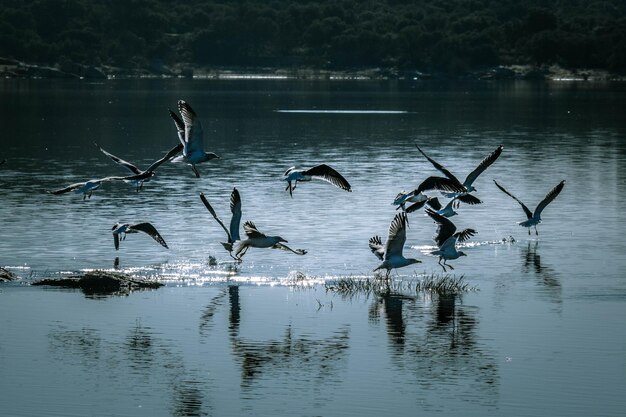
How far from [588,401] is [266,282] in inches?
408

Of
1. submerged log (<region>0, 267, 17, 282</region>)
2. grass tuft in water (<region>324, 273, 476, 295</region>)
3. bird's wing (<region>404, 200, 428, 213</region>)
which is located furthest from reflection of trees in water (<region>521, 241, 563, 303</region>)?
submerged log (<region>0, 267, 17, 282</region>)

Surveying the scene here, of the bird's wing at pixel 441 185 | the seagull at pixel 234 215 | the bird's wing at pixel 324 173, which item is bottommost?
the seagull at pixel 234 215

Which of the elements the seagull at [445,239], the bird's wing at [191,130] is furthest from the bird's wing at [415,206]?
the bird's wing at [191,130]

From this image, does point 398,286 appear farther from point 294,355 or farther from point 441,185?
point 294,355

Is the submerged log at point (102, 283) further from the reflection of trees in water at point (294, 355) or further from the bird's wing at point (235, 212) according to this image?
the reflection of trees in water at point (294, 355)

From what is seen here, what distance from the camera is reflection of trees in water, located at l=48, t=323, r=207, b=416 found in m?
23.6

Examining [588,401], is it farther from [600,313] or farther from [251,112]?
[251,112]

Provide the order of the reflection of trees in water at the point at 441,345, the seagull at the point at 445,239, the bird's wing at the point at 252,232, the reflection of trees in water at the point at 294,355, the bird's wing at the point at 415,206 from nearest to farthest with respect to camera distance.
Answer: the reflection of trees in water at the point at 441,345 < the reflection of trees in water at the point at 294,355 < the bird's wing at the point at 252,232 < the seagull at the point at 445,239 < the bird's wing at the point at 415,206

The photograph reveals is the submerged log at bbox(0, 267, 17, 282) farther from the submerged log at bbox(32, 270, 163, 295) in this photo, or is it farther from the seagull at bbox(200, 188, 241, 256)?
the seagull at bbox(200, 188, 241, 256)

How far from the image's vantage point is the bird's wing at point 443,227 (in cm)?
3138

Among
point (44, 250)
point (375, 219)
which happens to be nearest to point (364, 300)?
point (44, 250)

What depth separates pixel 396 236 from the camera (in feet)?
93.5

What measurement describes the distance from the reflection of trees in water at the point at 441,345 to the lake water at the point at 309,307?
0.06m

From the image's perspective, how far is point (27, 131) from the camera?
8775 cm
